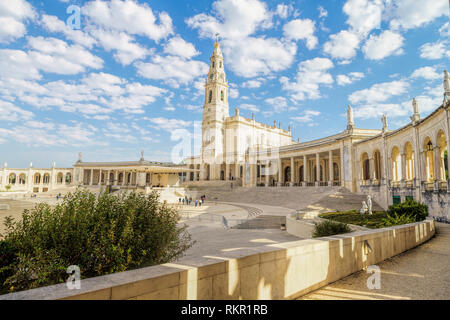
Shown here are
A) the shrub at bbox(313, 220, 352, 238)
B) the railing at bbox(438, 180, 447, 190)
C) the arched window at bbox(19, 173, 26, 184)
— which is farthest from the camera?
the arched window at bbox(19, 173, 26, 184)

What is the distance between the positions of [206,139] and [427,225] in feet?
168

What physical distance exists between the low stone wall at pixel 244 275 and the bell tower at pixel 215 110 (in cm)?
5190

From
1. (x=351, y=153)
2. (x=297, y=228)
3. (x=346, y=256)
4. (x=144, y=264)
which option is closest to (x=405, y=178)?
(x=351, y=153)

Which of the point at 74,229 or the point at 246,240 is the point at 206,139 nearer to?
the point at 246,240

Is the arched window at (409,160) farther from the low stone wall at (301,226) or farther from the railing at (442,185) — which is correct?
the low stone wall at (301,226)

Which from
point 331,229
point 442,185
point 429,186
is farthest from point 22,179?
point 442,185

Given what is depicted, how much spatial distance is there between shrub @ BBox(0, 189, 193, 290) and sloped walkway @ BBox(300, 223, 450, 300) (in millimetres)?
3169

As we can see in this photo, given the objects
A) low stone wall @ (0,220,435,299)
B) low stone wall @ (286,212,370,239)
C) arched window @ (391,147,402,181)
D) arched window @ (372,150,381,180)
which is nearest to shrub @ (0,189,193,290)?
low stone wall @ (0,220,435,299)

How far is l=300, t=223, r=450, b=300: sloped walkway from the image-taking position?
429 centimetres

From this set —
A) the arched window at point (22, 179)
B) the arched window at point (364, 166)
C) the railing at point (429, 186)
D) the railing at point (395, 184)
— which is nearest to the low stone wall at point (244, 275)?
the railing at point (429, 186)

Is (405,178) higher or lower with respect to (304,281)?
higher

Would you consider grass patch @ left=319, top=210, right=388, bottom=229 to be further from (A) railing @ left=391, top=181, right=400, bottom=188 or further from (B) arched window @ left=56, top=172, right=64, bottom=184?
(B) arched window @ left=56, top=172, right=64, bottom=184

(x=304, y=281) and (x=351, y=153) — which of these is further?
(x=351, y=153)
